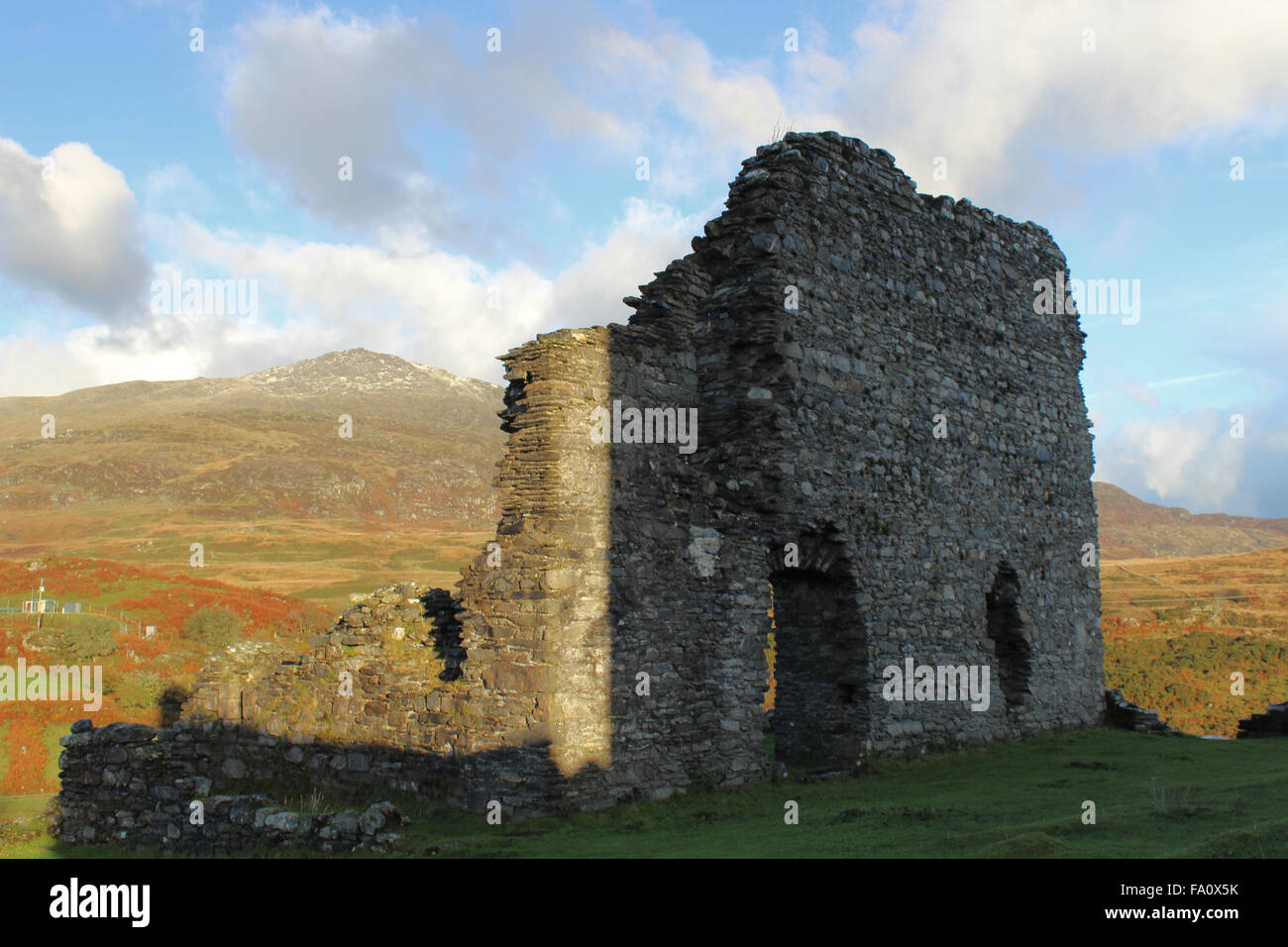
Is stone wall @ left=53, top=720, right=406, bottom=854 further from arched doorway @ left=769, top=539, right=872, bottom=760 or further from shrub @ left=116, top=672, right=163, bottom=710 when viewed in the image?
shrub @ left=116, top=672, right=163, bottom=710

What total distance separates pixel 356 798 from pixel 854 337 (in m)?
8.86

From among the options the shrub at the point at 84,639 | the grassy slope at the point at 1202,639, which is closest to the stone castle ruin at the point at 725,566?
the grassy slope at the point at 1202,639

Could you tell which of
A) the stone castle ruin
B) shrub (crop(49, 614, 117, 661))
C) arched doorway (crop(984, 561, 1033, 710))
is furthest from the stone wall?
shrub (crop(49, 614, 117, 661))

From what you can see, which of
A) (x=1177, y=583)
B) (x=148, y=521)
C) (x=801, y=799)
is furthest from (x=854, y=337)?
(x=148, y=521)

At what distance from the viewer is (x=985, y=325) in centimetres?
1681

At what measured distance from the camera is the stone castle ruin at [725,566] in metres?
9.84

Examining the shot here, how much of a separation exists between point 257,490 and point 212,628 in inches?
3175

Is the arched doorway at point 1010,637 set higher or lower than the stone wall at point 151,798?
higher

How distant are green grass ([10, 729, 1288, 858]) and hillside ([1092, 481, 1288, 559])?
369 feet

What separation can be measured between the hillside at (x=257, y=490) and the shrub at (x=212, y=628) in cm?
1484

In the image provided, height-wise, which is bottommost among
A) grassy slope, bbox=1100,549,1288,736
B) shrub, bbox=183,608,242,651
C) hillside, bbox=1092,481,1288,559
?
grassy slope, bbox=1100,549,1288,736

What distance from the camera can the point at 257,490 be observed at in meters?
106

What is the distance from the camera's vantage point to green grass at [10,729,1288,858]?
7102mm

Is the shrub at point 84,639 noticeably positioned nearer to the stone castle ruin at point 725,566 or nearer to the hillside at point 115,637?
the hillside at point 115,637
